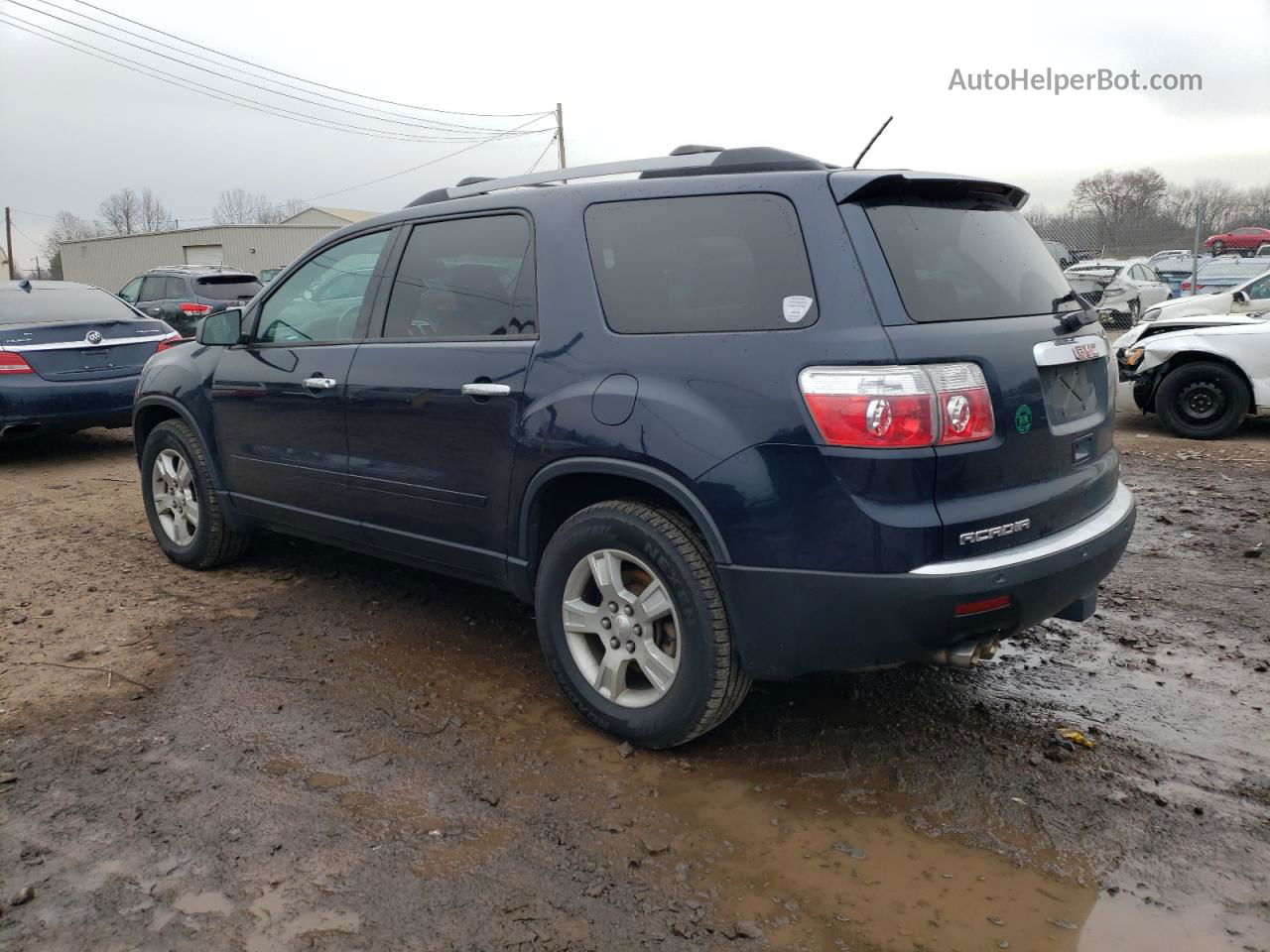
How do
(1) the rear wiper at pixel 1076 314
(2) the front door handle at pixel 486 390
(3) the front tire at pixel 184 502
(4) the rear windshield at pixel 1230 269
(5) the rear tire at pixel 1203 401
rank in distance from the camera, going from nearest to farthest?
(1) the rear wiper at pixel 1076 314 → (2) the front door handle at pixel 486 390 → (3) the front tire at pixel 184 502 → (5) the rear tire at pixel 1203 401 → (4) the rear windshield at pixel 1230 269

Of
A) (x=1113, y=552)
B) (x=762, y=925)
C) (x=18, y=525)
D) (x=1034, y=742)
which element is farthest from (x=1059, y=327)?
(x=18, y=525)

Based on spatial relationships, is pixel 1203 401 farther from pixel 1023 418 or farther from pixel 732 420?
pixel 732 420

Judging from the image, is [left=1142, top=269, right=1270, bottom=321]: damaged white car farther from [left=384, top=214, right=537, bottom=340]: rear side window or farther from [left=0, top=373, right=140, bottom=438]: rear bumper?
[left=0, top=373, right=140, bottom=438]: rear bumper

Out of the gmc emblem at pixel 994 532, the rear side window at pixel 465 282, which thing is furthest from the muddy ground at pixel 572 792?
the rear side window at pixel 465 282

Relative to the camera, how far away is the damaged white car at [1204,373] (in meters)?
8.54

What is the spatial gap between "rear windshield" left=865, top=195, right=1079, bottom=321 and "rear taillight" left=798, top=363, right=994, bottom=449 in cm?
22

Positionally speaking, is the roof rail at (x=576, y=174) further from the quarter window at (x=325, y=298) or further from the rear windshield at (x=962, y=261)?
the rear windshield at (x=962, y=261)

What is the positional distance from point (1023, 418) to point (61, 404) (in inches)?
304

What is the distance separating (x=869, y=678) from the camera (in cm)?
388

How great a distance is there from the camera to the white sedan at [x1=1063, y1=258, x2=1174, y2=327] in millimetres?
17500

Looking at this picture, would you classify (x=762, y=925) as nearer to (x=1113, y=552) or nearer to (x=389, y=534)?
(x=1113, y=552)

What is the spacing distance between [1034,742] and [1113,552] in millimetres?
683

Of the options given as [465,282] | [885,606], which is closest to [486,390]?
[465,282]

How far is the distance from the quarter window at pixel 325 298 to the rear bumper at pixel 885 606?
218 centimetres
